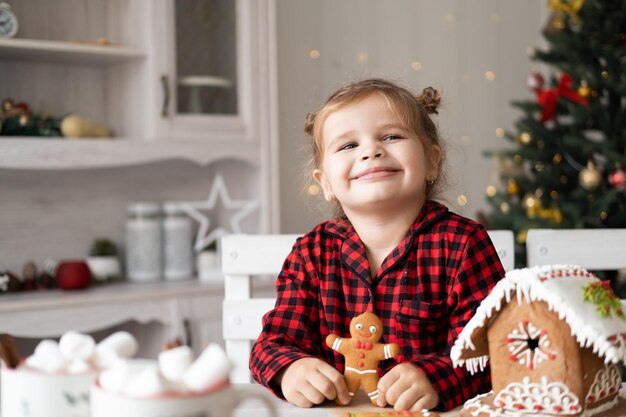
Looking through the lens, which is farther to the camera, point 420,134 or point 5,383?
point 420,134

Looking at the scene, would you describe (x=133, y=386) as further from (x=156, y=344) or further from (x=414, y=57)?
(x=414, y=57)

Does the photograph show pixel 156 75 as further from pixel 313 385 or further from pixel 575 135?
pixel 313 385

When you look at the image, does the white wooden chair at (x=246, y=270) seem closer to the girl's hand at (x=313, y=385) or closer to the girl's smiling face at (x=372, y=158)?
the girl's smiling face at (x=372, y=158)

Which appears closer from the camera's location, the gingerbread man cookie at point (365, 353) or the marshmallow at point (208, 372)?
the marshmallow at point (208, 372)

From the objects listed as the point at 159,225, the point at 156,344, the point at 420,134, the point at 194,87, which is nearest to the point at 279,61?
the point at 194,87

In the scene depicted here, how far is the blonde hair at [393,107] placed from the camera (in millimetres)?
1055

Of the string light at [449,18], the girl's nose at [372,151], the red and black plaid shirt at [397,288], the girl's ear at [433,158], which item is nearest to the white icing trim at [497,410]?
the red and black plaid shirt at [397,288]

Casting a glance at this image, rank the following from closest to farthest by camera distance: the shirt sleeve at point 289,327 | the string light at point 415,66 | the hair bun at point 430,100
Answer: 1. the shirt sleeve at point 289,327
2. the hair bun at point 430,100
3. the string light at point 415,66

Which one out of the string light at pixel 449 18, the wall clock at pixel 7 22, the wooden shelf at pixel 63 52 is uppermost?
the string light at pixel 449 18

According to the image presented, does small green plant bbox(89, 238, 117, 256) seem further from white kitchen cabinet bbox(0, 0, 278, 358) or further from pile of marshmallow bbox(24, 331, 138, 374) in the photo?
pile of marshmallow bbox(24, 331, 138, 374)

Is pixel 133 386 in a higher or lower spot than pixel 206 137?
lower

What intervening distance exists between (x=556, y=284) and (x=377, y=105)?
0.42 meters

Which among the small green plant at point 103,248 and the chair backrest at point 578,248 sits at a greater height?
the chair backrest at point 578,248

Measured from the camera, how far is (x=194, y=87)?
248cm
